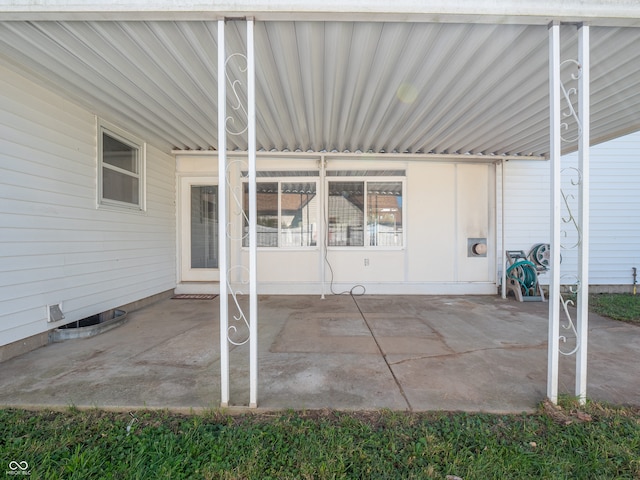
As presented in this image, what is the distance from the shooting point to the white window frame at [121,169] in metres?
3.83

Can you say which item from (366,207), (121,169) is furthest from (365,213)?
(121,169)

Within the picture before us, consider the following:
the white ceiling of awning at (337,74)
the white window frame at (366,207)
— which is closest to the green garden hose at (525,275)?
the white window frame at (366,207)

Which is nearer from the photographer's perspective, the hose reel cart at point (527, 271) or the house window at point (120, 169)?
the house window at point (120, 169)

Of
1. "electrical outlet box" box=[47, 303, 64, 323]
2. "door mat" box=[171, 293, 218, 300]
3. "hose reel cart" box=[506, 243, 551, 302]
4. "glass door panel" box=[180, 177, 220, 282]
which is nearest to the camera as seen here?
"electrical outlet box" box=[47, 303, 64, 323]

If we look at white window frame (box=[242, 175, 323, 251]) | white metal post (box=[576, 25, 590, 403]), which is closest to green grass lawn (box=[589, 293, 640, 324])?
white metal post (box=[576, 25, 590, 403])

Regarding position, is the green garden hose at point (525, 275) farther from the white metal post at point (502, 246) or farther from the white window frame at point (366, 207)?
the white window frame at point (366, 207)

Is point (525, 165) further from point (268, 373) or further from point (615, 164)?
point (268, 373)

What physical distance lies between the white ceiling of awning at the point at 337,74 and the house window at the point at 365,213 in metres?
1.40

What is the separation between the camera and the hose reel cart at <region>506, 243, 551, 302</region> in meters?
5.22

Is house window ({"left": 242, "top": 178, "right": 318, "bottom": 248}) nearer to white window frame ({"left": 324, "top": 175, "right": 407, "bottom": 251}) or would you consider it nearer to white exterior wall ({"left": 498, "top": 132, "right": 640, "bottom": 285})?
white window frame ({"left": 324, "top": 175, "right": 407, "bottom": 251})

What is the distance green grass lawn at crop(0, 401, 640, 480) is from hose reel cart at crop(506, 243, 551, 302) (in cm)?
374

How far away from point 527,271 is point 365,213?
129 inches

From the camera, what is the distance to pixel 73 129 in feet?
11.3

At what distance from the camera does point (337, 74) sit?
2811 mm
